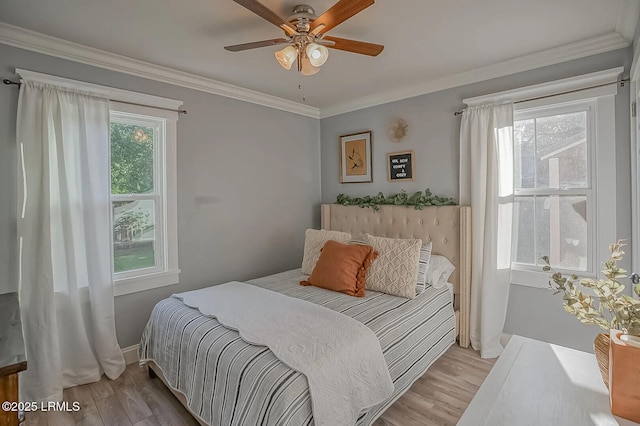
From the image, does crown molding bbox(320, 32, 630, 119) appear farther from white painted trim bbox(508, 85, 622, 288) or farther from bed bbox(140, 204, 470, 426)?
bed bbox(140, 204, 470, 426)

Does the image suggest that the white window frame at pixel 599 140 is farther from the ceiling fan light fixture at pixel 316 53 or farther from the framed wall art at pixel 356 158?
the ceiling fan light fixture at pixel 316 53

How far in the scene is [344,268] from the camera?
105 inches

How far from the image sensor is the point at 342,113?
3.99m

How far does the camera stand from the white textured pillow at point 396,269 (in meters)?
2.54

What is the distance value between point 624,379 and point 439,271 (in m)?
1.95

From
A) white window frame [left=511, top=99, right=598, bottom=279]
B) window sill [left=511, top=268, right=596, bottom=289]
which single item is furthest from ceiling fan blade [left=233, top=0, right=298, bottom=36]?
window sill [left=511, top=268, right=596, bottom=289]

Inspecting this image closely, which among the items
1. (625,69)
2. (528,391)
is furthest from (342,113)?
(528,391)

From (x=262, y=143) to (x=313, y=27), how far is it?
77.9 inches

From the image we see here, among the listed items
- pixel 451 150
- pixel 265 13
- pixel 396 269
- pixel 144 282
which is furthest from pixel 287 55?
pixel 144 282

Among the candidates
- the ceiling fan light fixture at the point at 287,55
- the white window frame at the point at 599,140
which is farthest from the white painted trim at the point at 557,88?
the ceiling fan light fixture at the point at 287,55

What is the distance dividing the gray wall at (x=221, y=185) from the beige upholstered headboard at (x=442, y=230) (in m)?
1.00

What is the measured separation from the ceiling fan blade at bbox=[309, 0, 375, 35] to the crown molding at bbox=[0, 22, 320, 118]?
1654 mm

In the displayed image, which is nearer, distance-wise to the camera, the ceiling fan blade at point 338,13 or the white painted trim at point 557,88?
the ceiling fan blade at point 338,13

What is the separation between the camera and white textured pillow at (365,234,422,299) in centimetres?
254
